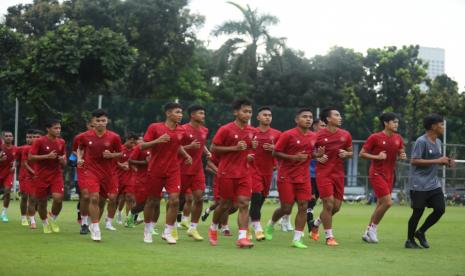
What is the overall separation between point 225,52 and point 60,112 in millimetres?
21512

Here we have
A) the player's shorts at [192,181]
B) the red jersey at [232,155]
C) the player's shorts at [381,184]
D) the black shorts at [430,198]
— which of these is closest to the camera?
the red jersey at [232,155]

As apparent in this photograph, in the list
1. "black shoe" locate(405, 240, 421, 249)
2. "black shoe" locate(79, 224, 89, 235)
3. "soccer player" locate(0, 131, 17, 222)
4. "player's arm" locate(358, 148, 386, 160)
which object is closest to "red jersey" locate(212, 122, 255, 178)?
"player's arm" locate(358, 148, 386, 160)

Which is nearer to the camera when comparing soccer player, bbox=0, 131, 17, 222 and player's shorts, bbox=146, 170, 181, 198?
player's shorts, bbox=146, 170, 181, 198

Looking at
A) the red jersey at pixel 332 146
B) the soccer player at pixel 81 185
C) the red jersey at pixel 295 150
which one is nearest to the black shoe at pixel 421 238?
the red jersey at pixel 332 146

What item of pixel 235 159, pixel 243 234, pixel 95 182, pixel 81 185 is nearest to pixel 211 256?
pixel 243 234

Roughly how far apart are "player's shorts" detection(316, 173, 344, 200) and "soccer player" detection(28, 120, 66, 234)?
483cm

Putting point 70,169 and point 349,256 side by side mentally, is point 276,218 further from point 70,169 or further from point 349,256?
point 70,169

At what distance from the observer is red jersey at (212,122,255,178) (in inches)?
489

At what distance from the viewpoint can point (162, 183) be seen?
1270cm

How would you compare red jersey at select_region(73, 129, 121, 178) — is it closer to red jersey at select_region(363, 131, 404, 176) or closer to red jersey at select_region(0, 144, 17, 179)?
red jersey at select_region(363, 131, 404, 176)

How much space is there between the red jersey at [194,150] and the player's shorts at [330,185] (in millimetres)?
2388

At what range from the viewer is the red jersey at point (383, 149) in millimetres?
13945

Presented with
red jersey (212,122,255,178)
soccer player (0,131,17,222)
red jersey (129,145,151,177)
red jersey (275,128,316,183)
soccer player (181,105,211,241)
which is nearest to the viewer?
red jersey (212,122,255,178)

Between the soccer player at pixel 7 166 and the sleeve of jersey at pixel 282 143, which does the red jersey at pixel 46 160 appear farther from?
the sleeve of jersey at pixel 282 143
